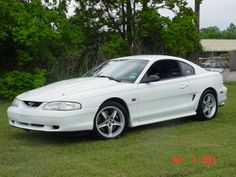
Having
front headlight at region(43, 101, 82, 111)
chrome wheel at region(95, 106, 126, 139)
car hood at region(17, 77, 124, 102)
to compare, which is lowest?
chrome wheel at region(95, 106, 126, 139)

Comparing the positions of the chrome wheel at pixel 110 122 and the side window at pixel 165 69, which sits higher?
the side window at pixel 165 69

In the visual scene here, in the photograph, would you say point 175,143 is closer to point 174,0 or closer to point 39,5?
point 39,5

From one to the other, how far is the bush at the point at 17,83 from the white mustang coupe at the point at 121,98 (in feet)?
19.3

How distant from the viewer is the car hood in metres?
7.98

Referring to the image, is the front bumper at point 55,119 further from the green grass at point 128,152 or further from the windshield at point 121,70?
the windshield at point 121,70

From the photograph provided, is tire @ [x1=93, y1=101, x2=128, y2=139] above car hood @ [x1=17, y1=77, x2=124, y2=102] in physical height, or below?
below

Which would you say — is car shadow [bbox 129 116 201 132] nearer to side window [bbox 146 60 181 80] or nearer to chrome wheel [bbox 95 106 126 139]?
chrome wheel [bbox 95 106 126 139]

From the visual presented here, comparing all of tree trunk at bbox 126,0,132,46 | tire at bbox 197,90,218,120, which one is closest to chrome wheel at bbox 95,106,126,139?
tire at bbox 197,90,218,120

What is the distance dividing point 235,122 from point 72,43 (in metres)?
8.86

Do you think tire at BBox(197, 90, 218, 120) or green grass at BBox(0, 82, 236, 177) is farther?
tire at BBox(197, 90, 218, 120)

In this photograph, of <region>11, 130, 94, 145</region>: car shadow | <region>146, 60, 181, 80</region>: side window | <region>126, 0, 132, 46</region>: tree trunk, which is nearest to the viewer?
<region>11, 130, 94, 145</region>: car shadow

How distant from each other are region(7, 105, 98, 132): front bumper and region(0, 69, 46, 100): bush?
7002mm

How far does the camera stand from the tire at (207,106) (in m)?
10.0

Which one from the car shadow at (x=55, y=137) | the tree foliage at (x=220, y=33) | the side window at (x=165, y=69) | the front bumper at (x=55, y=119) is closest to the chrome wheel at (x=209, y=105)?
the side window at (x=165, y=69)
